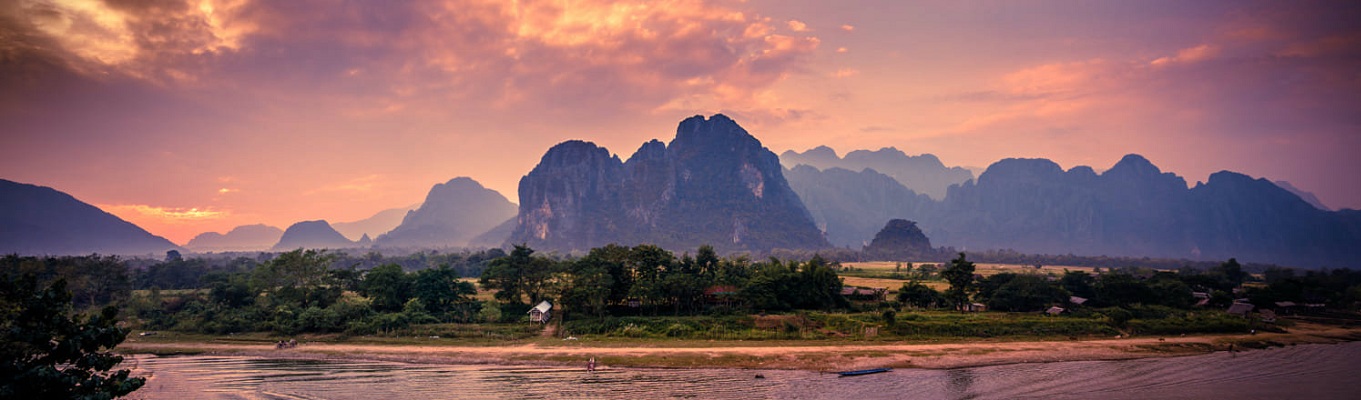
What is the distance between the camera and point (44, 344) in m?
13.6

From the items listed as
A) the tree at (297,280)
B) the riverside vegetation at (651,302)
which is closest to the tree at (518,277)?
the riverside vegetation at (651,302)

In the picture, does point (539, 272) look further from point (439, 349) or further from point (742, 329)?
point (742, 329)

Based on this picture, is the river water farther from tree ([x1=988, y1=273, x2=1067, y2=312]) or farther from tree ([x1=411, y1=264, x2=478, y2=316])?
tree ([x1=988, y1=273, x2=1067, y2=312])

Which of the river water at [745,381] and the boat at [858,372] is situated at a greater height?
the boat at [858,372]

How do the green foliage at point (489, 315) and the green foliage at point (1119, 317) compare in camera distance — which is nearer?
the green foliage at point (1119, 317)

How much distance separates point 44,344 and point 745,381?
860 inches

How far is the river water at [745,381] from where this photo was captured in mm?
23719

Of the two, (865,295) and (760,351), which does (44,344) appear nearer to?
(760,351)

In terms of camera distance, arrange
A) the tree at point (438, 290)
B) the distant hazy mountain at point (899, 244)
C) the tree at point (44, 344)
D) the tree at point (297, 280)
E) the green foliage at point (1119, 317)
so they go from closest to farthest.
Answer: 1. the tree at point (44, 344)
2. the green foliage at point (1119, 317)
3. the tree at point (438, 290)
4. the tree at point (297, 280)
5. the distant hazy mountain at point (899, 244)

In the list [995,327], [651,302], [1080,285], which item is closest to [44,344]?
[651,302]

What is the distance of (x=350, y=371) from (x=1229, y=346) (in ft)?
159

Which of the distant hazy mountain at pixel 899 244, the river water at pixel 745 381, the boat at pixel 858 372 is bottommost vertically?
the river water at pixel 745 381

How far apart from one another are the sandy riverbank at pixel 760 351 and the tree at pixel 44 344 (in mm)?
16916

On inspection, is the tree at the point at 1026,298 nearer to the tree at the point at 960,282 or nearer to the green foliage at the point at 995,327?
the tree at the point at 960,282
